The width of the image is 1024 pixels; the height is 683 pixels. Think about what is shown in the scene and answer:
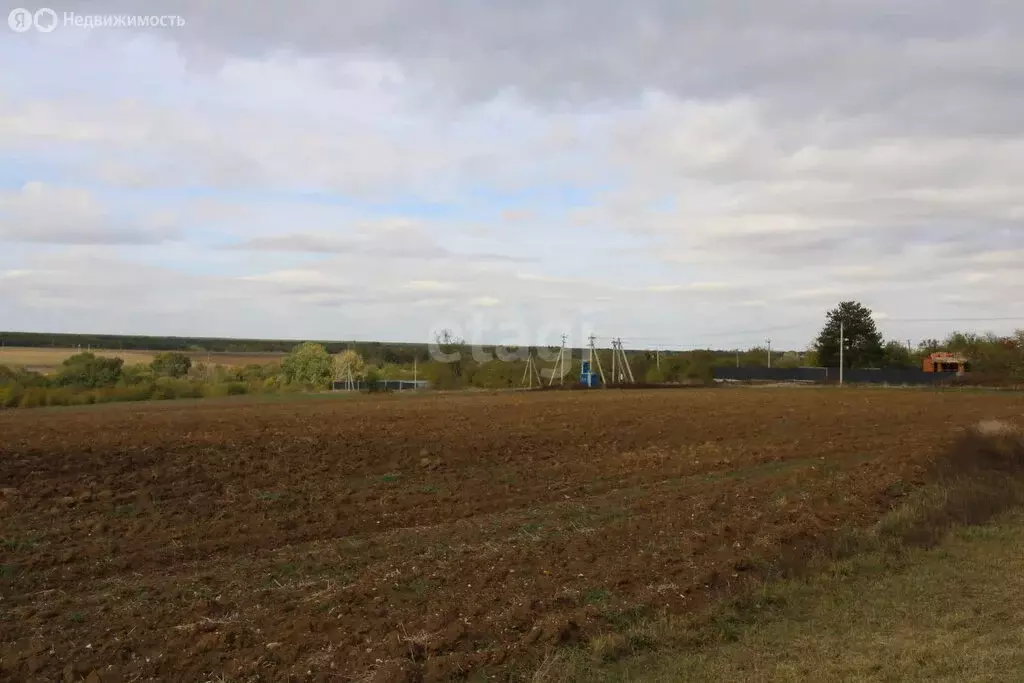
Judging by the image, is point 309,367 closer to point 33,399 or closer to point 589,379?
point 33,399

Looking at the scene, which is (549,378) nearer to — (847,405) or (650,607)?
(847,405)

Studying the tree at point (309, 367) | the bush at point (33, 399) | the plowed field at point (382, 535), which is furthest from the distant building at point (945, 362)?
the bush at point (33, 399)

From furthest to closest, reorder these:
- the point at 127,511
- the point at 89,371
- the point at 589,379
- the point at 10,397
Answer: the point at 89,371, the point at 589,379, the point at 10,397, the point at 127,511

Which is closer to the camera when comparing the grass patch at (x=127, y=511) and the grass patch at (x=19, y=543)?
the grass patch at (x=19, y=543)

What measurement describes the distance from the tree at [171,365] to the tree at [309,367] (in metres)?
10.6

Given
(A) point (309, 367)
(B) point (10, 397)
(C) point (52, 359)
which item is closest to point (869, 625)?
(B) point (10, 397)

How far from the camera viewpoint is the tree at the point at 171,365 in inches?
3574

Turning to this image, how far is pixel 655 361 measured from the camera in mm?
89938

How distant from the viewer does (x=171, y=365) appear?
94062 millimetres

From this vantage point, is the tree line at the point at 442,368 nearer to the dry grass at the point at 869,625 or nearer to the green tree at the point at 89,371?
the green tree at the point at 89,371

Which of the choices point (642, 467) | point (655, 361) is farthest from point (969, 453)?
point (655, 361)

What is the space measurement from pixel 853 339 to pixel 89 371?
242ft

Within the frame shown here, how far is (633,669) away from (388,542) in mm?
5566

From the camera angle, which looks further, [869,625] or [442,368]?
[442,368]
